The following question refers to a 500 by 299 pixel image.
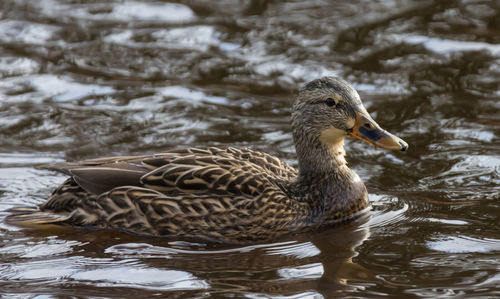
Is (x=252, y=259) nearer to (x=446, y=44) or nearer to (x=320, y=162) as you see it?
(x=320, y=162)

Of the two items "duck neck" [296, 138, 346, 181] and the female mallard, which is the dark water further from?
"duck neck" [296, 138, 346, 181]

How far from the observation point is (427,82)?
10.8 m

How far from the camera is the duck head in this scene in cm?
759

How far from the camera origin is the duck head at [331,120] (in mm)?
7586

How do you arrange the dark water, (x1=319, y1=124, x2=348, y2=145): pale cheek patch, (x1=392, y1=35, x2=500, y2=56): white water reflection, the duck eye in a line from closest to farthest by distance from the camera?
the dark water < the duck eye < (x1=319, y1=124, x2=348, y2=145): pale cheek patch < (x1=392, y1=35, x2=500, y2=56): white water reflection

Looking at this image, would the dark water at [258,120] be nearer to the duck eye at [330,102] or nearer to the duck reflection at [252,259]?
the duck reflection at [252,259]

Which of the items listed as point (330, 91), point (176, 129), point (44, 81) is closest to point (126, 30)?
point (44, 81)

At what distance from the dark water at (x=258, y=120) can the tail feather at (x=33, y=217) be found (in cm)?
12

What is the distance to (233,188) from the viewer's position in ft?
24.4

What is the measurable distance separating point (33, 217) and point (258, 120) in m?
3.26

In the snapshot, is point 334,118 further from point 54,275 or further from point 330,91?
point 54,275

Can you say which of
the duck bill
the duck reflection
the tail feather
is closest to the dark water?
the duck reflection

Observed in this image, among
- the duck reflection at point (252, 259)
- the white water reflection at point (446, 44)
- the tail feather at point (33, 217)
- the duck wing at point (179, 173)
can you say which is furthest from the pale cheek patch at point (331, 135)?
the white water reflection at point (446, 44)

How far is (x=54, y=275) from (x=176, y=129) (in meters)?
3.35
